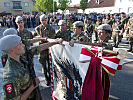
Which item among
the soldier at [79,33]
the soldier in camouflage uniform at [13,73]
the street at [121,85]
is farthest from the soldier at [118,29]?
the soldier in camouflage uniform at [13,73]

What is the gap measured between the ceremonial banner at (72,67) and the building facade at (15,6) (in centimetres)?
5501

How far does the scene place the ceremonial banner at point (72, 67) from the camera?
92.5 inches

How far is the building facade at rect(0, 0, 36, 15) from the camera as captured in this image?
53.3m

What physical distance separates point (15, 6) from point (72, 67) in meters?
60.2

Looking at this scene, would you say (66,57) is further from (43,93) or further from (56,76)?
(43,93)

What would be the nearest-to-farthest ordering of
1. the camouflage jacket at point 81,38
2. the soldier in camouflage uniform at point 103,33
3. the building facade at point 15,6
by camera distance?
the soldier in camouflage uniform at point 103,33 → the camouflage jacket at point 81,38 → the building facade at point 15,6

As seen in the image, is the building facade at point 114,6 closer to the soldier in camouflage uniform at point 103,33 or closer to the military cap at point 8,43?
the soldier in camouflage uniform at point 103,33

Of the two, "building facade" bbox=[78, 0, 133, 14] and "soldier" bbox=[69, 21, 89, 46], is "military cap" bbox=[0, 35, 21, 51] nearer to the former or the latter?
"soldier" bbox=[69, 21, 89, 46]

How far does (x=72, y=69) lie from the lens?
2.91m

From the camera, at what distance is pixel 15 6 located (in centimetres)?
5609

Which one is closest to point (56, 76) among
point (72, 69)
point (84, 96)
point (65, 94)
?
point (65, 94)

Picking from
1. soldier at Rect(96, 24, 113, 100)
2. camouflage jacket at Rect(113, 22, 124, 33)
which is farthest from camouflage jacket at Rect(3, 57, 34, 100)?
camouflage jacket at Rect(113, 22, 124, 33)

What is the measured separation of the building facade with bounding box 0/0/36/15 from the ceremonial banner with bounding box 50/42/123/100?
2166 inches

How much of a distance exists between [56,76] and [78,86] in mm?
793
